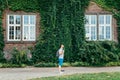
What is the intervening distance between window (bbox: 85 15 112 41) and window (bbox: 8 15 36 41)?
4.08m

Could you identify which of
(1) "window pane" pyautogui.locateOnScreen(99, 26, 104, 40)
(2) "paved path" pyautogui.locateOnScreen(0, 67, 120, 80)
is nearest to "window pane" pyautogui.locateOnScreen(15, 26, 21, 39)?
(2) "paved path" pyautogui.locateOnScreen(0, 67, 120, 80)

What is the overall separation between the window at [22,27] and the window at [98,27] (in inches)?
161

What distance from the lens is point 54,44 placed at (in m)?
33.3

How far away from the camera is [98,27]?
1345 inches

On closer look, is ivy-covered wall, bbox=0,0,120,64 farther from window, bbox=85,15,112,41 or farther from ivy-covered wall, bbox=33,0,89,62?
window, bbox=85,15,112,41

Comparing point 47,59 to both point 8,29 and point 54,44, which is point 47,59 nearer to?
point 54,44

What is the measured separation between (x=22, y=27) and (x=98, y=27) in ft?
18.8

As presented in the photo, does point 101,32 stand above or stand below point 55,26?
below

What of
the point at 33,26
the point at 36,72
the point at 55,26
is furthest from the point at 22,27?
the point at 36,72

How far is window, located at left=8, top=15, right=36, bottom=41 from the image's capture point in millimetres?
33688

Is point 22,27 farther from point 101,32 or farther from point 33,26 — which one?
point 101,32

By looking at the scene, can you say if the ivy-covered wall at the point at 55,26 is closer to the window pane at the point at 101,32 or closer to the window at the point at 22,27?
the window at the point at 22,27

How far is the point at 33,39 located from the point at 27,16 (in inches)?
70.1

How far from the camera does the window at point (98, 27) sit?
34.1 metres
